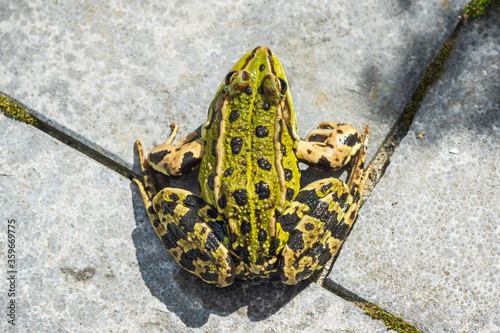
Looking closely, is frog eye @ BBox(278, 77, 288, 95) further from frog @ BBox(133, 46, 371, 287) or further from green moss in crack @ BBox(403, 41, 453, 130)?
green moss in crack @ BBox(403, 41, 453, 130)

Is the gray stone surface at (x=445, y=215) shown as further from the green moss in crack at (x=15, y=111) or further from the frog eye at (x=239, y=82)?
the green moss in crack at (x=15, y=111)

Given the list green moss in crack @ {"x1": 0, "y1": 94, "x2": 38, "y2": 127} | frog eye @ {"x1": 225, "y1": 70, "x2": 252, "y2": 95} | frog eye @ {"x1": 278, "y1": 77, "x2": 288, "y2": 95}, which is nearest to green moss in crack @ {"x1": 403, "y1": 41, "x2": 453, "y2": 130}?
frog eye @ {"x1": 278, "y1": 77, "x2": 288, "y2": 95}

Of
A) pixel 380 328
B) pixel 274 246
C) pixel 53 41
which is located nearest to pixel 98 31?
pixel 53 41

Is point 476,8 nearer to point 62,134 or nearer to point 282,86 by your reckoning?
point 282,86

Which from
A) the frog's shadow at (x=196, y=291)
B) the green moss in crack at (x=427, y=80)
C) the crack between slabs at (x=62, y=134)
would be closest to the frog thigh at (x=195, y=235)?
the frog's shadow at (x=196, y=291)

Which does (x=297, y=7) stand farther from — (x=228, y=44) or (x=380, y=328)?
(x=380, y=328)

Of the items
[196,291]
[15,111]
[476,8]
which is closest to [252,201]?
[196,291]
